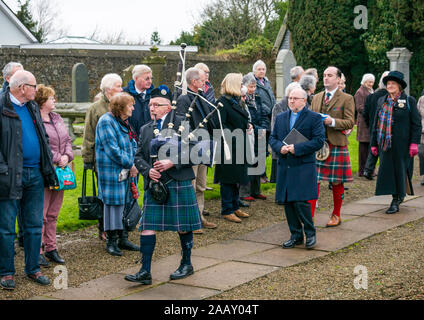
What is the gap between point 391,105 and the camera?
964cm

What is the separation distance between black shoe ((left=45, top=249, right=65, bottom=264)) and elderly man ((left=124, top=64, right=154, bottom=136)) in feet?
6.20

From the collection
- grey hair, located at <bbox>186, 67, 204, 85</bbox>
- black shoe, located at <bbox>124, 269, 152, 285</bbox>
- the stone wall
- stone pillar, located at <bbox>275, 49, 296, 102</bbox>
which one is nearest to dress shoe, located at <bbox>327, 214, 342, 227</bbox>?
grey hair, located at <bbox>186, 67, 204, 85</bbox>

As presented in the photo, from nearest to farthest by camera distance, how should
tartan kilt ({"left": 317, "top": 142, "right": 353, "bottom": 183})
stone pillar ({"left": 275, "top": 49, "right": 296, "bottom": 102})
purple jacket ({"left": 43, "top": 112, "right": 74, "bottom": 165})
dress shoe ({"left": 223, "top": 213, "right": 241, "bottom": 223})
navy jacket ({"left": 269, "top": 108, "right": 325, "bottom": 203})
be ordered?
purple jacket ({"left": 43, "top": 112, "right": 74, "bottom": 165}) < navy jacket ({"left": 269, "top": 108, "right": 325, "bottom": 203}) < tartan kilt ({"left": 317, "top": 142, "right": 353, "bottom": 183}) < dress shoe ({"left": 223, "top": 213, "right": 241, "bottom": 223}) < stone pillar ({"left": 275, "top": 49, "right": 296, "bottom": 102})

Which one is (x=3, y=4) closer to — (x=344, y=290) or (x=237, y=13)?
(x=237, y=13)

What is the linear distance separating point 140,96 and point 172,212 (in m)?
2.49

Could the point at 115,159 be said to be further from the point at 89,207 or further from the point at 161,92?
the point at 161,92

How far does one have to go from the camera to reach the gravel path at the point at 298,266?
595cm

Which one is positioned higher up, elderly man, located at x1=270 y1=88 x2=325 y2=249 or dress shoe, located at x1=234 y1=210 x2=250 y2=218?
elderly man, located at x1=270 y1=88 x2=325 y2=249

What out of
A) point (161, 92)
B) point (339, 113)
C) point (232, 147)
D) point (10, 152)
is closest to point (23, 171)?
point (10, 152)

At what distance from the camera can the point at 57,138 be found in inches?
291

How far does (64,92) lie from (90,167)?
20237 millimetres

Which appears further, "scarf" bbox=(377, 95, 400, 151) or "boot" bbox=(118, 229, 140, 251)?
"scarf" bbox=(377, 95, 400, 151)

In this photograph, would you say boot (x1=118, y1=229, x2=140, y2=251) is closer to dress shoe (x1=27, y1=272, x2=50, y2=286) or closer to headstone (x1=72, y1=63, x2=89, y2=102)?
dress shoe (x1=27, y1=272, x2=50, y2=286)

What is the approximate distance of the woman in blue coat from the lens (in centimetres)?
722
